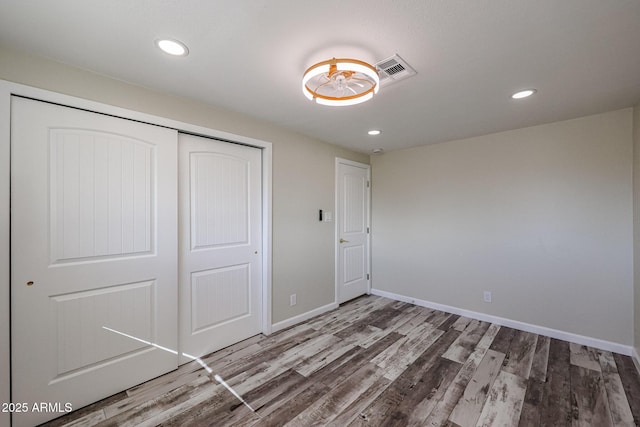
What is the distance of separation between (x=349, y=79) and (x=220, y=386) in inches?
95.6

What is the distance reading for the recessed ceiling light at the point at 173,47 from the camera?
146 centimetres

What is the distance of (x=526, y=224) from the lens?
2.92m

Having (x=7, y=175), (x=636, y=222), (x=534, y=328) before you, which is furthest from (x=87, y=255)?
(x=636, y=222)

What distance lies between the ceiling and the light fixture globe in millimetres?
115

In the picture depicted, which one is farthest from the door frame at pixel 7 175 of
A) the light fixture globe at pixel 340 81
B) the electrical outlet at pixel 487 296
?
the electrical outlet at pixel 487 296

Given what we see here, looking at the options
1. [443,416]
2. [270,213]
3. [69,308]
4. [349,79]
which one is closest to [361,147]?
[270,213]

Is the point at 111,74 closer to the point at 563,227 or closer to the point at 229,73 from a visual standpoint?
the point at 229,73

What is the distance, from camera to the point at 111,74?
181 cm

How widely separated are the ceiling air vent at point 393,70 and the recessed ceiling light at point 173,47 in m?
1.17

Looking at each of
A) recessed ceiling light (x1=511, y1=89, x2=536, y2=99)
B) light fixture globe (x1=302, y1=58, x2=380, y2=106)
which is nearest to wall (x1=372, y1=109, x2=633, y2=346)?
recessed ceiling light (x1=511, y1=89, x2=536, y2=99)

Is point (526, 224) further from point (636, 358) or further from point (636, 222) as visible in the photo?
point (636, 358)

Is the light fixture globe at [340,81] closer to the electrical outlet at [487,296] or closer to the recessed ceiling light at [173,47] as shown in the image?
the recessed ceiling light at [173,47]

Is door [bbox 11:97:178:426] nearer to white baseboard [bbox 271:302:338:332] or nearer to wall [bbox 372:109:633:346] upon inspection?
white baseboard [bbox 271:302:338:332]

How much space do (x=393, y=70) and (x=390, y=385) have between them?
231 centimetres
